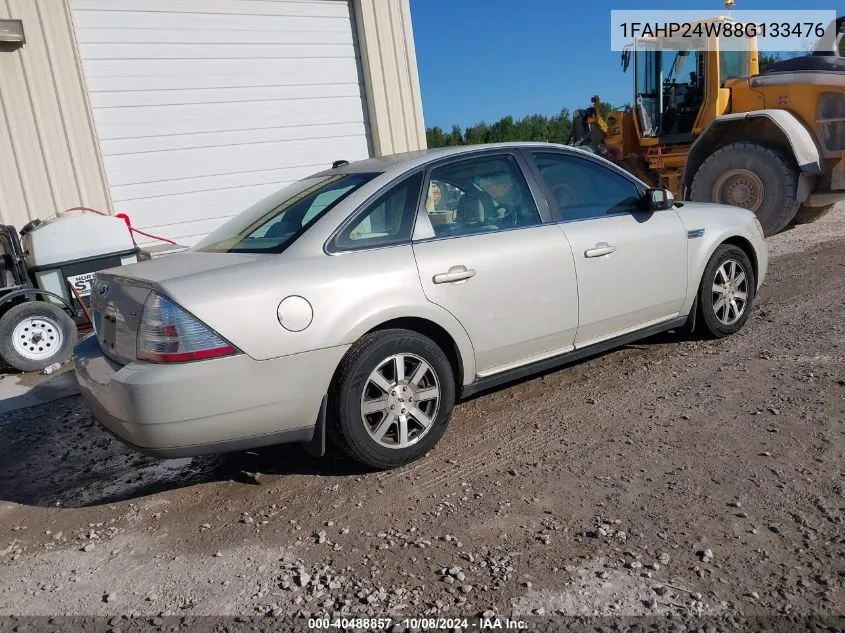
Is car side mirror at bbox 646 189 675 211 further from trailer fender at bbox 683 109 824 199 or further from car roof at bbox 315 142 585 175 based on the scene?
trailer fender at bbox 683 109 824 199

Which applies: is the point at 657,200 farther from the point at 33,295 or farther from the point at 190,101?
the point at 190,101

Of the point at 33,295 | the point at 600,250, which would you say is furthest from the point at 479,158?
the point at 33,295

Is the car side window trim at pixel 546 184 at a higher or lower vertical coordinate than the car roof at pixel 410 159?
lower

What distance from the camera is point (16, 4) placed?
7.11m

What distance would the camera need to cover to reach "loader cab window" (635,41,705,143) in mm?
10578

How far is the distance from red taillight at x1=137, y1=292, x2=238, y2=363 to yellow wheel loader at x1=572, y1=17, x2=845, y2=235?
26.2ft

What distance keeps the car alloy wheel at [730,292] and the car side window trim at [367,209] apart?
246 centimetres

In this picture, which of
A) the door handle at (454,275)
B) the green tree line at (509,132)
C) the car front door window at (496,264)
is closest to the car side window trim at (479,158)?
the car front door window at (496,264)

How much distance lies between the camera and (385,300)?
3348mm

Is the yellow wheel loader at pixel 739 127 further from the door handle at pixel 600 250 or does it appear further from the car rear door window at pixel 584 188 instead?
the door handle at pixel 600 250

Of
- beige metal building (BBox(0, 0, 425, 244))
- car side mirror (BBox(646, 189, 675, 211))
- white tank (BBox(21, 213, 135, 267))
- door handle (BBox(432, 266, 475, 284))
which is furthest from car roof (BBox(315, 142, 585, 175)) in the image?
beige metal building (BBox(0, 0, 425, 244))

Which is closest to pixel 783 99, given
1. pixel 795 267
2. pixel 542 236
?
pixel 795 267

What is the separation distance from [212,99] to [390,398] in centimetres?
636

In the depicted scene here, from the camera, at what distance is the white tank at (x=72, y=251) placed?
6.16 m
